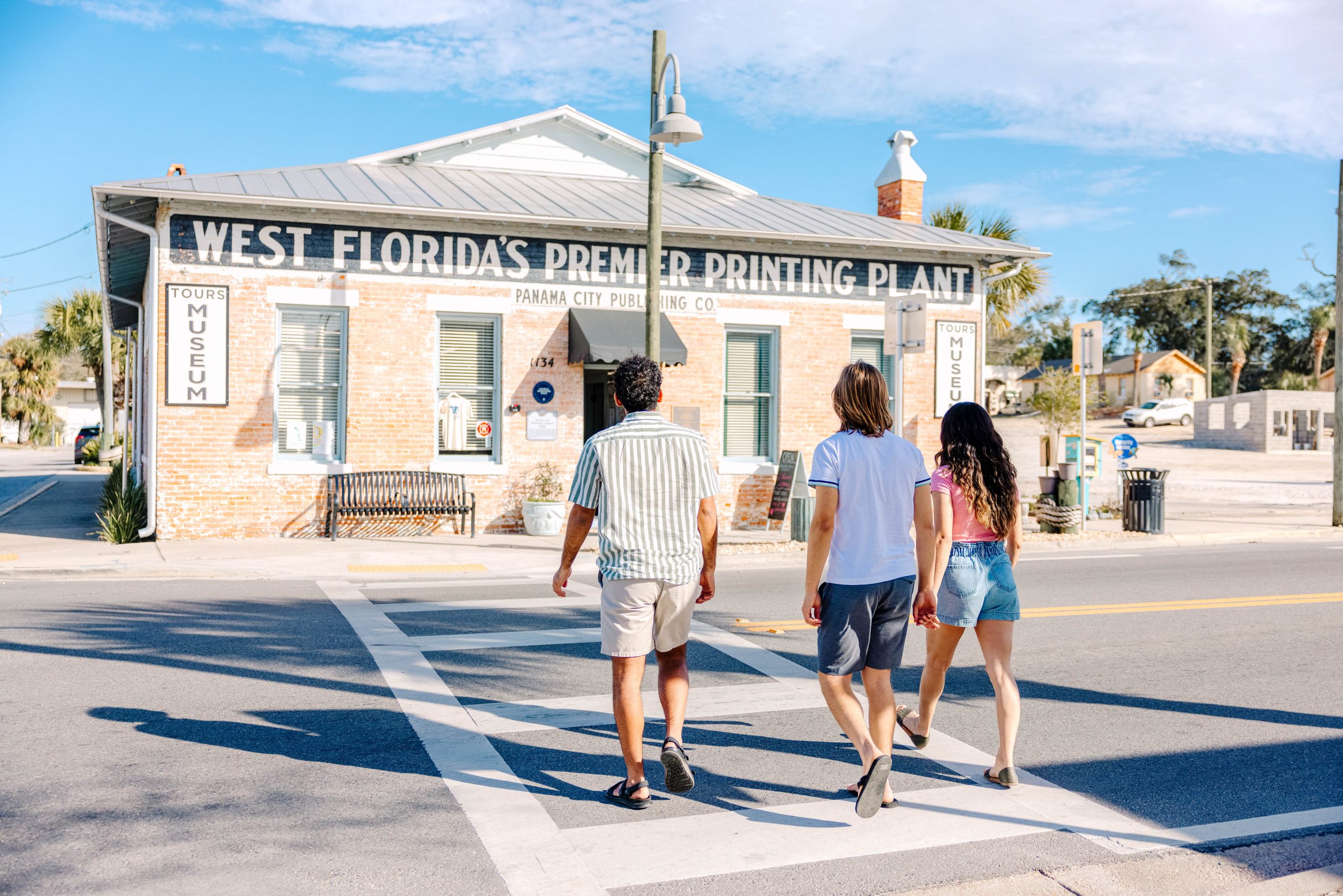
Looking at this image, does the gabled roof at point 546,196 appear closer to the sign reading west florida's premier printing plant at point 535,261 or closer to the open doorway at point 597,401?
the sign reading west florida's premier printing plant at point 535,261

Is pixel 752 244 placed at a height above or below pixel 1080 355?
above

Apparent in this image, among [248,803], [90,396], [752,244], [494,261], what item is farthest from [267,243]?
[90,396]

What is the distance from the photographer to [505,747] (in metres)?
5.32

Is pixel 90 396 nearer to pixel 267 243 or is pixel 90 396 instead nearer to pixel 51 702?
pixel 267 243

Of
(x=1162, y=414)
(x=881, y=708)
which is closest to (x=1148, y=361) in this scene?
(x=1162, y=414)

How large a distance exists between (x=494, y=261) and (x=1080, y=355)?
901 centimetres

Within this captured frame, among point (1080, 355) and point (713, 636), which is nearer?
point (713, 636)

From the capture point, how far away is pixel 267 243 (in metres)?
14.4

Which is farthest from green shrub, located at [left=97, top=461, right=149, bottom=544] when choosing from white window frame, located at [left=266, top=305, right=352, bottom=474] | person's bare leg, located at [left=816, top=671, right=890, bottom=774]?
person's bare leg, located at [left=816, top=671, right=890, bottom=774]

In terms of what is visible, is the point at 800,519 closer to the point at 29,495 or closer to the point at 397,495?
the point at 397,495

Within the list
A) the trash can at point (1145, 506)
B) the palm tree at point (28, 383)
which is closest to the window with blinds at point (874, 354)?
the trash can at point (1145, 506)

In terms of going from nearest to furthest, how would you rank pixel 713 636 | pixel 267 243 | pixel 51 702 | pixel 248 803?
pixel 248 803
pixel 51 702
pixel 713 636
pixel 267 243

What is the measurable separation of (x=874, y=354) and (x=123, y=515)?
457 inches

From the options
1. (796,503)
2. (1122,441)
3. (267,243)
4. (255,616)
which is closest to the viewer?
(255,616)
